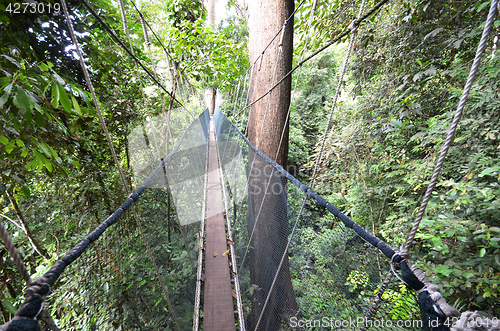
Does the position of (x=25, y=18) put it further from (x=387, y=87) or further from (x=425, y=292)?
(x=387, y=87)

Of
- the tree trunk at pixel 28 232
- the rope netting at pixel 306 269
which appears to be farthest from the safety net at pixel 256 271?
the tree trunk at pixel 28 232

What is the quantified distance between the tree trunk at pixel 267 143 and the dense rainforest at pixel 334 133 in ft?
0.96

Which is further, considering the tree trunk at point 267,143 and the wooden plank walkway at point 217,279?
the wooden plank walkway at point 217,279

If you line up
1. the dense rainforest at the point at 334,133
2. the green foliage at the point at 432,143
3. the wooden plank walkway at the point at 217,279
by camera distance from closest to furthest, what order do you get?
the dense rainforest at the point at 334,133
the green foliage at the point at 432,143
the wooden plank walkway at the point at 217,279

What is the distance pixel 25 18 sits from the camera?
109 centimetres

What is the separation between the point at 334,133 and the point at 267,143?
1.86 meters

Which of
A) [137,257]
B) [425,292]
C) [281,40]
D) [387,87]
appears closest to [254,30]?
[281,40]

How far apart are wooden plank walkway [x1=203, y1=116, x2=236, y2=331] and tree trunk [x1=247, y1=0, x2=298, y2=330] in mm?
207

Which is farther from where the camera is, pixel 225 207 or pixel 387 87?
pixel 225 207

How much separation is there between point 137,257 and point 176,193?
0.84 meters

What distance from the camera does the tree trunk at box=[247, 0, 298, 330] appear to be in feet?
4.40

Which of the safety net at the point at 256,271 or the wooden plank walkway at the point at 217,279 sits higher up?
the safety net at the point at 256,271

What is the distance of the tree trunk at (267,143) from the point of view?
1341mm

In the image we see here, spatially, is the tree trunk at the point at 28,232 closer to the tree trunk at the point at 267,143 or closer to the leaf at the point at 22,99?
the leaf at the point at 22,99
